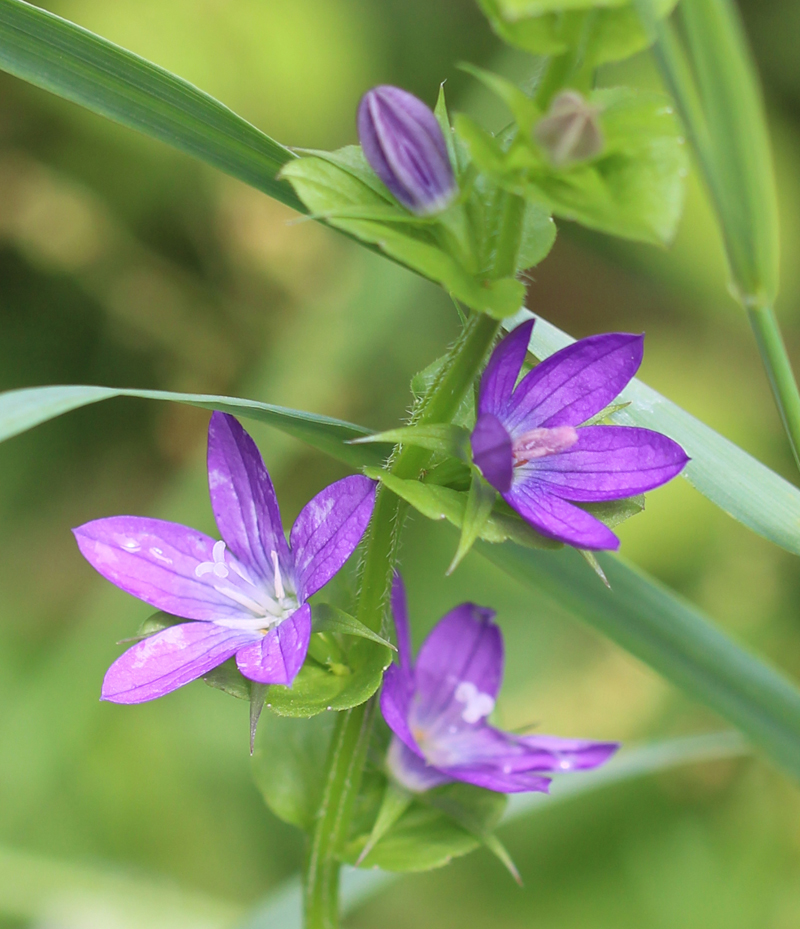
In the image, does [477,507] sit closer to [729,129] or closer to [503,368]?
[503,368]

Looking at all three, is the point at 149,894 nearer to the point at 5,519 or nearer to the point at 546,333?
the point at 5,519

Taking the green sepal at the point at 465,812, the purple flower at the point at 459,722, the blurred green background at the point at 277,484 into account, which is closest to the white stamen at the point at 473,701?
the purple flower at the point at 459,722

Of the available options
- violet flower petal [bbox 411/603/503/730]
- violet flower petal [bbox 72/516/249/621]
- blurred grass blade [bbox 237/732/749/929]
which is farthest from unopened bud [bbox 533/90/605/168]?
blurred grass blade [bbox 237/732/749/929]

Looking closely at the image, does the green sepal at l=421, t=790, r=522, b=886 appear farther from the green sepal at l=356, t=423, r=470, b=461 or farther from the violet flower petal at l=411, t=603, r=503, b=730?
the green sepal at l=356, t=423, r=470, b=461

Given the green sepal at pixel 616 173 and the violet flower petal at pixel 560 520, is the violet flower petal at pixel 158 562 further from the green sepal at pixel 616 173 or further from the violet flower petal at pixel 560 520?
the green sepal at pixel 616 173

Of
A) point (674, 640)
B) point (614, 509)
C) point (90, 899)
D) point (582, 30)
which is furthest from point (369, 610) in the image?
point (90, 899)

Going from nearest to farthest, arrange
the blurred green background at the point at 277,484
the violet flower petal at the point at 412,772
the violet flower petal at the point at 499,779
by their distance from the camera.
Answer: the violet flower petal at the point at 499,779 < the violet flower petal at the point at 412,772 < the blurred green background at the point at 277,484
